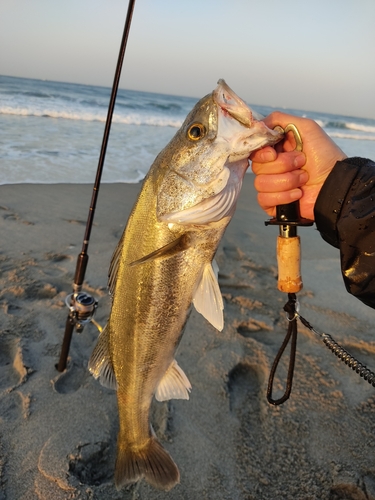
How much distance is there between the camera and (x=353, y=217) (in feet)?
6.79

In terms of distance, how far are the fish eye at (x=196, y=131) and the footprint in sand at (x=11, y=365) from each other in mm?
2363

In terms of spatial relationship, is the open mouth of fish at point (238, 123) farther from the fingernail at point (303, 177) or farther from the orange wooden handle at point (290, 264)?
the orange wooden handle at point (290, 264)

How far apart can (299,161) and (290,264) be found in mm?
567

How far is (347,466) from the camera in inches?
109

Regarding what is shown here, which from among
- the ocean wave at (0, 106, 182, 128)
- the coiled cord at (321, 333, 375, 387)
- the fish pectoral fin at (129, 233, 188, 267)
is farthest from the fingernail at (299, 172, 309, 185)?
the ocean wave at (0, 106, 182, 128)

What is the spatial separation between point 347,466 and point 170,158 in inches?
96.5

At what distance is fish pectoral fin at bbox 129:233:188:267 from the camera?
1999 mm

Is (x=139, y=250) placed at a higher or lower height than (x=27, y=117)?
higher

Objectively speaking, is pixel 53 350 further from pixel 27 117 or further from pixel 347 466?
pixel 27 117

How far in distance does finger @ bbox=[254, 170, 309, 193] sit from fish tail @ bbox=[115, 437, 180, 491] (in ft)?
5.60

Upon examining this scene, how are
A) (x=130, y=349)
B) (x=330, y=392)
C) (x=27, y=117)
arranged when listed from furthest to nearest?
(x=27, y=117), (x=330, y=392), (x=130, y=349)

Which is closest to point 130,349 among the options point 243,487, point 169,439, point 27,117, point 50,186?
point 169,439

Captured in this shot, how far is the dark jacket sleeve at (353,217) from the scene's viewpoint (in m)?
2.06

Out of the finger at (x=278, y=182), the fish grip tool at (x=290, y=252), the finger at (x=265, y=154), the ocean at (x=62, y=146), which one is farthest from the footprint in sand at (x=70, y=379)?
the ocean at (x=62, y=146)
